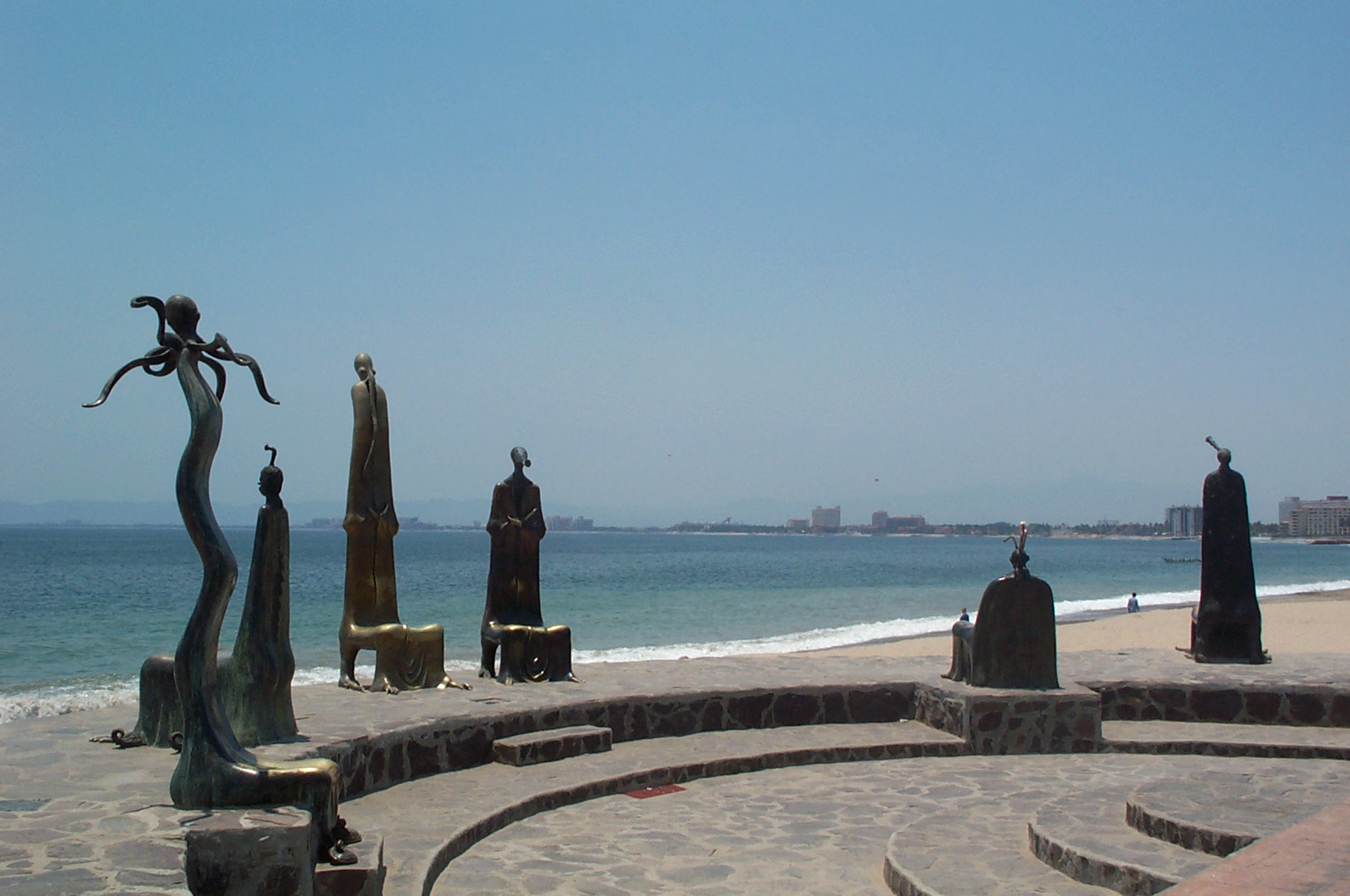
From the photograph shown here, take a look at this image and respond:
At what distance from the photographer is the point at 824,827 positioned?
24.1ft

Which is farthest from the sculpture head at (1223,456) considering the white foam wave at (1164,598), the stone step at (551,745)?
the white foam wave at (1164,598)

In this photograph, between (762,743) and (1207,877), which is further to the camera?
(762,743)

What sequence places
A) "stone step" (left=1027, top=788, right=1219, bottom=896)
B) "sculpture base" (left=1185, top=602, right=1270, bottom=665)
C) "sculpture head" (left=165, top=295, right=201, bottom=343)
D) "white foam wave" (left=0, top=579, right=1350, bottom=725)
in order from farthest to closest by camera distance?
"white foam wave" (left=0, top=579, right=1350, bottom=725), "sculpture base" (left=1185, top=602, right=1270, bottom=665), "stone step" (left=1027, top=788, right=1219, bottom=896), "sculpture head" (left=165, top=295, right=201, bottom=343)

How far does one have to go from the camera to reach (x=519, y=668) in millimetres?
10578

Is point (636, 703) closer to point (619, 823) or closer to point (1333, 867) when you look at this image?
point (619, 823)

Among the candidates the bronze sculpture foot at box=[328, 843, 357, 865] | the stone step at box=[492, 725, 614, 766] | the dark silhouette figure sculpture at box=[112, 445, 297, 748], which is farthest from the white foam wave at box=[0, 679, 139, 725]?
the bronze sculpture foot at box=[328, 843, 357, 865]

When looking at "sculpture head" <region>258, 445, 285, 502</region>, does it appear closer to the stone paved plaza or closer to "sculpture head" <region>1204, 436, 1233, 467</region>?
the stone paved plaza

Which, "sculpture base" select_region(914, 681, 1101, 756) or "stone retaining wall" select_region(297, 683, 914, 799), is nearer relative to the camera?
"stone retaining wall" select_region(297, 683, 914, 799)

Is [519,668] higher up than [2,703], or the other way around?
[519,668]

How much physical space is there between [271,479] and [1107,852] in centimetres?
566

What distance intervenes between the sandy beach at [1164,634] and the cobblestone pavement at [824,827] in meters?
15.0

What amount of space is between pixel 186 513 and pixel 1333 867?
16.9 ft

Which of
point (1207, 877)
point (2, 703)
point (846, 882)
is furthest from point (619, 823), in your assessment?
point (2, 703)

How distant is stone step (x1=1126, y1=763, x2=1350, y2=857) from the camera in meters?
6.11
